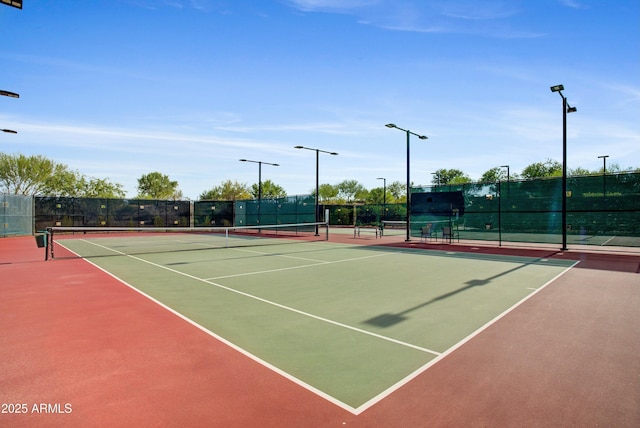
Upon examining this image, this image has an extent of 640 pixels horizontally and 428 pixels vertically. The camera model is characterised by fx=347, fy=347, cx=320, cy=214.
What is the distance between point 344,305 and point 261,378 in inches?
125

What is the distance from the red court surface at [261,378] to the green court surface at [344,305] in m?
0.29

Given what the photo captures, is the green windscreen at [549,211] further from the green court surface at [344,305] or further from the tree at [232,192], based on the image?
the tree at [232,192]

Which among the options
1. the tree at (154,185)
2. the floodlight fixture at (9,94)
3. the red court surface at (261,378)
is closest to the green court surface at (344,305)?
the red court surface at (261,378)

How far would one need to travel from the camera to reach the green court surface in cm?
412

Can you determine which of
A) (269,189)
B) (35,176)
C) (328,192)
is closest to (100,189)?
(35,176)

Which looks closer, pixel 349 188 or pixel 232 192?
pixel 232 192

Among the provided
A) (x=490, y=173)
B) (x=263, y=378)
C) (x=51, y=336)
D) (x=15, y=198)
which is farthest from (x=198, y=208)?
(x=490, y=173)

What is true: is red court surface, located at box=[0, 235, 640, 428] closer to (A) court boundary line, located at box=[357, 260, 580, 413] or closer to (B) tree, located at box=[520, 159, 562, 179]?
(A) court boundary line, located at box=[357, 260, 580, 413]

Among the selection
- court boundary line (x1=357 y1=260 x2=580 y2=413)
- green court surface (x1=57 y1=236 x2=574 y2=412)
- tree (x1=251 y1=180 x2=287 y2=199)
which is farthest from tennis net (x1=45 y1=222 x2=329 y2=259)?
tree (x1=251 y1=180 x2=287 y2=199)

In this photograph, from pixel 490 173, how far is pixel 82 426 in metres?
83.4

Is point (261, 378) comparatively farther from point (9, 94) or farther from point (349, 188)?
point (349, 188)

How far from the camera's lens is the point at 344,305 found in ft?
22.3

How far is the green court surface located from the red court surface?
0.29 meters

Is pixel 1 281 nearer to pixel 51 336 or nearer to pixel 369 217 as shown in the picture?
pixel 51 336
